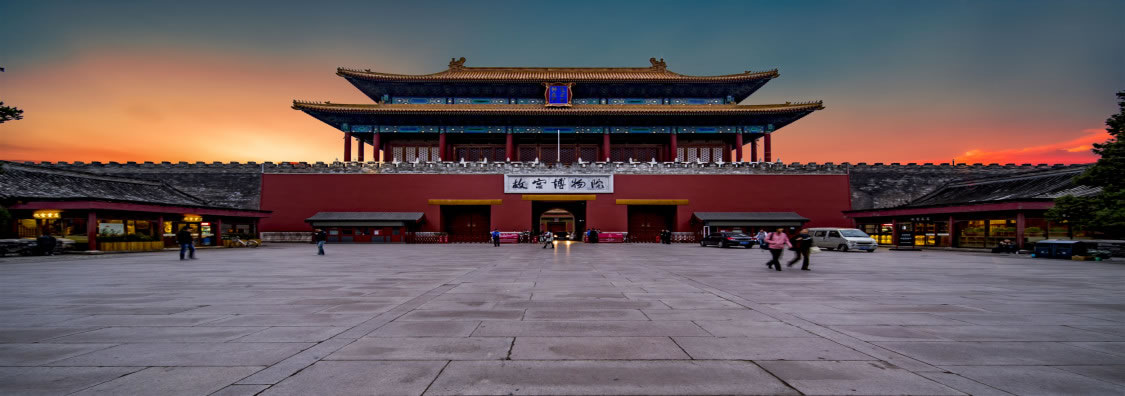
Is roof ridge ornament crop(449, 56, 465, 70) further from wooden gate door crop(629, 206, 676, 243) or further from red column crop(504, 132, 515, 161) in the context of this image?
wooden gate door crop(629, 206, 676, 243)

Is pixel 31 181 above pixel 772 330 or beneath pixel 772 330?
above

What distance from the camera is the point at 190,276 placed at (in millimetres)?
10562

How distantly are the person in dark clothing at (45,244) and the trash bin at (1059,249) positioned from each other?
3716 centimetres

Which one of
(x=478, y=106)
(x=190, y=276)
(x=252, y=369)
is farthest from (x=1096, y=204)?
(x=478, y=106)

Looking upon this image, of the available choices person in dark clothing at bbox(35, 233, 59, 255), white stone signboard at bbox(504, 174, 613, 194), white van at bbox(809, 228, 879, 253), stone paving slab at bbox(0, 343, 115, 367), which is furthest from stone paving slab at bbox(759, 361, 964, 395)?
white stone signboard at bbox(504, 174, 613, 194)

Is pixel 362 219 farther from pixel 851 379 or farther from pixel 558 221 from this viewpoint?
pixel 851 379

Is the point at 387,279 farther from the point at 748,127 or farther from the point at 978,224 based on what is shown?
the point at 748,127

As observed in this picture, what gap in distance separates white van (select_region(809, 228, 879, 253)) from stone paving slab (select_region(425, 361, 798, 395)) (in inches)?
846

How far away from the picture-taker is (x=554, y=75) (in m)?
37.0

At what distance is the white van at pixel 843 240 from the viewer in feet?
71.3

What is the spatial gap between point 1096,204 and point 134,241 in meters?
38.1

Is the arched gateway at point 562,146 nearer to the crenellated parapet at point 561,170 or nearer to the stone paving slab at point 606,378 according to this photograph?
the crenellated parapet at point 561,170

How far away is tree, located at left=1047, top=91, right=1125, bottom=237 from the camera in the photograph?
16.3 meters

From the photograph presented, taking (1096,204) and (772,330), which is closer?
(772,330)
